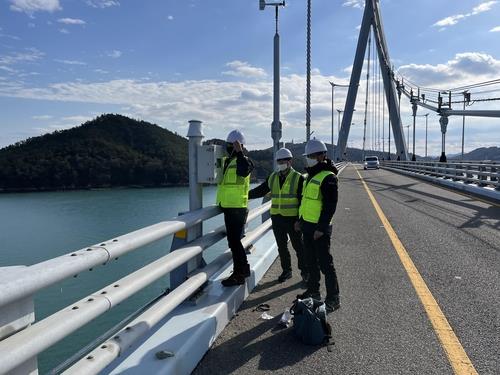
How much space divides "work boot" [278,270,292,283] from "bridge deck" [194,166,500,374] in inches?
3.5

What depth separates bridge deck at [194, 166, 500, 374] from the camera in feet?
11.8

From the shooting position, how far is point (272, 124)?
46.2 feet

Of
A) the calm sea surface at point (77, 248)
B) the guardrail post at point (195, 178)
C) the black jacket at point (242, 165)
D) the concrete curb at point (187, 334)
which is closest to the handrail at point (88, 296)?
the concrete curb at point (187, 334)

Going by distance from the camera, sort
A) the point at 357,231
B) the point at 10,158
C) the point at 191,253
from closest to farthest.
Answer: the point at 191,253 < the point at 357,231 < the point at 10,158

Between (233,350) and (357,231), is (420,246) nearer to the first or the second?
(357,231)

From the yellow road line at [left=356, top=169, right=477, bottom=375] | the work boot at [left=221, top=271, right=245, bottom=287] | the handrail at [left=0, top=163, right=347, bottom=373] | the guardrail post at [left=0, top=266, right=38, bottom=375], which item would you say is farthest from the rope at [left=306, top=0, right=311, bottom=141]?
the guardrail post at [left=0, top=266, right=38, bottom=375]

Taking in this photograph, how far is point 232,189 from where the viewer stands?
17.1 ft

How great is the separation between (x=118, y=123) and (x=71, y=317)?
12964cm

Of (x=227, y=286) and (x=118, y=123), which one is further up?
(x=118, y=123)

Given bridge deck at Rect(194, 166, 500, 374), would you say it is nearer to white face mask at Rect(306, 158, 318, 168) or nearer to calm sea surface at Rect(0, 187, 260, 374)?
white face mask at Rect(306, 158, 318, 168)

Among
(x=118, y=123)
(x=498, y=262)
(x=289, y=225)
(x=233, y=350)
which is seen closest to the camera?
(x=233, y=350)

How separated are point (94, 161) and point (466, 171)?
8847cm

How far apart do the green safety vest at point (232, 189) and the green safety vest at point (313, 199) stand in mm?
697

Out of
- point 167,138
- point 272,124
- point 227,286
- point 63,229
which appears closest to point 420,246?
point 227,286
